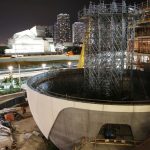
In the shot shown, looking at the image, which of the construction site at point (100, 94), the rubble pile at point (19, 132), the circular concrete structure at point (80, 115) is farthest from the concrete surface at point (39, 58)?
the circular concrete structure at point (80, 115)

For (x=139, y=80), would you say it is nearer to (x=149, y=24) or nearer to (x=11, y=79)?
(x=149, y=24)

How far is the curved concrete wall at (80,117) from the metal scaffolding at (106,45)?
17.2 ft

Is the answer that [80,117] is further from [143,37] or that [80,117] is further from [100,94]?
[143,37]

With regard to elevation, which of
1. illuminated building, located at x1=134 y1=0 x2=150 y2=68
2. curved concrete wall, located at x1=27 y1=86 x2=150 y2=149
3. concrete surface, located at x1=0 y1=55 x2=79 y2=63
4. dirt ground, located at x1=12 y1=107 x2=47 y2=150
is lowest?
dirt ground, located at x1=12 y1=107 x2=47 y2=150

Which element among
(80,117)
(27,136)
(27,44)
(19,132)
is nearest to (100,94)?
(80,117)

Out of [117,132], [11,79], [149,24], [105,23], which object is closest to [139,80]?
[105,23]

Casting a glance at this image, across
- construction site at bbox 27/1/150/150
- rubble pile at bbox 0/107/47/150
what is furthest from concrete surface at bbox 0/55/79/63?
construction site at bbox 27/1/150/150

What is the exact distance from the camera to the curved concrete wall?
45.4 ft

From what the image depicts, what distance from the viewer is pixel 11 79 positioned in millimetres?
33344

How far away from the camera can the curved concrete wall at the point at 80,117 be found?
45.4 feet

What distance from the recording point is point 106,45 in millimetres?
19500

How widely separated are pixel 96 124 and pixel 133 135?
1985 millimetres

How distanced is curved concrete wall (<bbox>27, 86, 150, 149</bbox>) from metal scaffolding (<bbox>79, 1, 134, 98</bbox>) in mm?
5236

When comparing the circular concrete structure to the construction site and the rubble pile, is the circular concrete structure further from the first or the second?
the rubble pile
